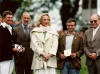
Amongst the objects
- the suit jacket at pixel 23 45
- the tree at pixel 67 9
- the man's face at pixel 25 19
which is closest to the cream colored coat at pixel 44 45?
the suit jacket at pixel 23 45

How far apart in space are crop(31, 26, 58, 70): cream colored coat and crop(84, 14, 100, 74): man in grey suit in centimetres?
81

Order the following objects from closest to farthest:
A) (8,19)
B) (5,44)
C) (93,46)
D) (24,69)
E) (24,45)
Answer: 1. (5,44)
2. (93,46)
3. (8,19)
4. (24,45)
5. (24,69)

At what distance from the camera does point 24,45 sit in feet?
32.6

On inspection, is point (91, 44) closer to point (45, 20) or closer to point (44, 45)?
point (44, 45)

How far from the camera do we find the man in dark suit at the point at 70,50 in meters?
8.95

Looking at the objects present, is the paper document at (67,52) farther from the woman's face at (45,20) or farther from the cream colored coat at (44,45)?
the woman's face at (45,20)

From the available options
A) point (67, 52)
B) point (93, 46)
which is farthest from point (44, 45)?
point (93, 46)

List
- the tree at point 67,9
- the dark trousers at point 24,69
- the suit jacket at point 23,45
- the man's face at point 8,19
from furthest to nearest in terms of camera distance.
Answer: the tree at point 67,9, the dark trousers at point 24,69, the suit jacket at point 23,45, the man's face at point 8,19

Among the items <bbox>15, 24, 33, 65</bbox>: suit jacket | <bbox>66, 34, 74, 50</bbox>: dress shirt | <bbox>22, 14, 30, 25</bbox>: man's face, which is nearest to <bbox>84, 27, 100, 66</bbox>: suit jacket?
<bbox>66, 34, 74, 50</bbox>: dress shirt

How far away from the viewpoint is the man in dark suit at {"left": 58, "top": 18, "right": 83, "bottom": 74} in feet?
29.3

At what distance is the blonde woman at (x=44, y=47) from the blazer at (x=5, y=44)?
55 centimetres

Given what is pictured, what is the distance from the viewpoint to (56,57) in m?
9.14

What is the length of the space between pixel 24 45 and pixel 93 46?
1990 mm

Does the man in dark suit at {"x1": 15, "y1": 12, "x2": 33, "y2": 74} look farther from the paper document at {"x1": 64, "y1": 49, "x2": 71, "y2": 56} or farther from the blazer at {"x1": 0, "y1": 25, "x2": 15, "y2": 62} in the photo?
the paper document at {"x1": 64, "y1": 49, "x2": 71, "y2": 56}
